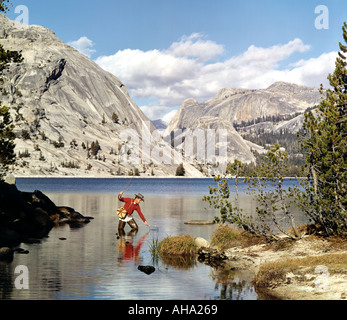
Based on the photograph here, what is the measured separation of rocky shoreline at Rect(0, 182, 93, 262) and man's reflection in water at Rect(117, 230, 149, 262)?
598cm

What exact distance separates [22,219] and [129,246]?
1151 centimetres

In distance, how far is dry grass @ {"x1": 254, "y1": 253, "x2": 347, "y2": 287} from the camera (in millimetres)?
18442

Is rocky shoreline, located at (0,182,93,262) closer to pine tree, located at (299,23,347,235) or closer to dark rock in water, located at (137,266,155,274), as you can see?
dark rock in water, located at (137,266,155,274)

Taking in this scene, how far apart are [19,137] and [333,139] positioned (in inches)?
6614

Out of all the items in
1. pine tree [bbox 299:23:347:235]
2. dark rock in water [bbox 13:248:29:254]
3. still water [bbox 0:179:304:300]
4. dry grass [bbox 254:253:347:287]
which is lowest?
still water [bbox 0:179:304:300]

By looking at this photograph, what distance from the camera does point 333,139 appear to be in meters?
22.0

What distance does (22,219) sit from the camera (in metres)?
36.4

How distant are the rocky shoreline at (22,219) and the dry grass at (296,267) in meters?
14.7

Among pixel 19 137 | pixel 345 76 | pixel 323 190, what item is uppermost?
pixel 19 137

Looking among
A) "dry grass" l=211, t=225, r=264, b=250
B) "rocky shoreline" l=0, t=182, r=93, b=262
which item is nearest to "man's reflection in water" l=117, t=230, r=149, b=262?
"dry grass" l=211, t=225, r=264, b=250
